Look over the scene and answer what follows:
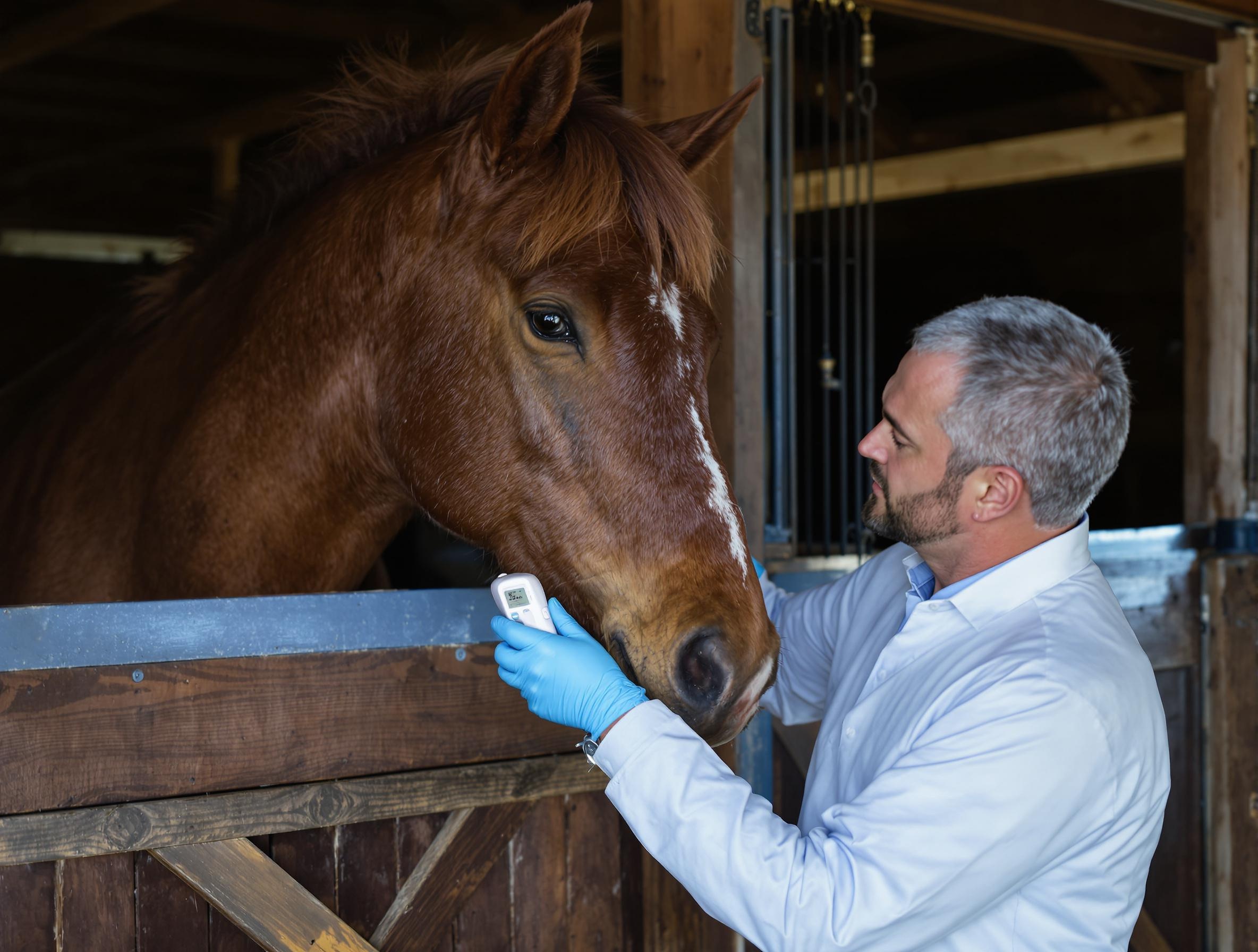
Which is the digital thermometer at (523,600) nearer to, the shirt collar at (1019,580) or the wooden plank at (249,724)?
the wooden plank at (249,724)

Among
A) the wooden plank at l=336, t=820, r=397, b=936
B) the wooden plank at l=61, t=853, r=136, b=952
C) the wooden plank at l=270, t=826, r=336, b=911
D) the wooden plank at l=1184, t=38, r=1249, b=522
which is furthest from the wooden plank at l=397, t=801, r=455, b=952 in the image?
the wooden plank at l=1184, t=38, r=1249, b=522

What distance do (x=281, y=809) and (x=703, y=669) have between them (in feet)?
2.44

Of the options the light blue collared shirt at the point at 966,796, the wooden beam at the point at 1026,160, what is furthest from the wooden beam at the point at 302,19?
the light blue collared shirt at the point at 966,796

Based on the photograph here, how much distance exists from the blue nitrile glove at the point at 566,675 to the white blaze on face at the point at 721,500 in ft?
0.73

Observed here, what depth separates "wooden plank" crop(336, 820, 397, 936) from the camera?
1767mm

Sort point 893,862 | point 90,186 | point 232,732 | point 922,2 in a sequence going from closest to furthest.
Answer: point 893,862 → point 232,732 → point 922,2 → point 90,186

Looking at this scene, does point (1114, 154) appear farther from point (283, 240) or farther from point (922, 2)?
point (283, 240)

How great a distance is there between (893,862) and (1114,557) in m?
1.92

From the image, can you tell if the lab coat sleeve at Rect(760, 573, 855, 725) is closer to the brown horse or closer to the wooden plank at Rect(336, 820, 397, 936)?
the brown horse

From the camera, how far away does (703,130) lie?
187cm

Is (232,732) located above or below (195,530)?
below

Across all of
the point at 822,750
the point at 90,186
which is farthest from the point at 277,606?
the point at 90,186

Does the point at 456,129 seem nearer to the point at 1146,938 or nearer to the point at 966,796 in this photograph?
the point at 966,796

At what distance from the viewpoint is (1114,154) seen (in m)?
5.29
